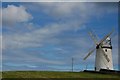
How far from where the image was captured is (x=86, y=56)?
6950 centimetres

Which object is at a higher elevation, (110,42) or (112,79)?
(110,42)

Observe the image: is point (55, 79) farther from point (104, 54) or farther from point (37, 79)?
point (104, 54)

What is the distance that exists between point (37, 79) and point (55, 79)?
274 centimetres

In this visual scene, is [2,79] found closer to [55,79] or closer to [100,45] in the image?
[55,79]

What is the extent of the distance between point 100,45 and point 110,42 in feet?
8.81

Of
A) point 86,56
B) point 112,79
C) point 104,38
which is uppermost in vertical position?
point 104,38

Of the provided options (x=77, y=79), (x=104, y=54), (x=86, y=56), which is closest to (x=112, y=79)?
(x=77, y=79)

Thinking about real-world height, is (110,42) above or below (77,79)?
above

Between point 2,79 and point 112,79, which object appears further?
point 112,79

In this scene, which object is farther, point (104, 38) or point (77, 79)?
point (104, 38)

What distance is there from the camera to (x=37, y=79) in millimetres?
38125

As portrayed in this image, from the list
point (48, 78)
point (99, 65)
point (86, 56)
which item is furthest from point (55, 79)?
point (86, 56)

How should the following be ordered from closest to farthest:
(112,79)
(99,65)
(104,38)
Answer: (112,79)
(99,65)
(104,38)

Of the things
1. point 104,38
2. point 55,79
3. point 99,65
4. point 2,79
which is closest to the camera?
point 2,79
